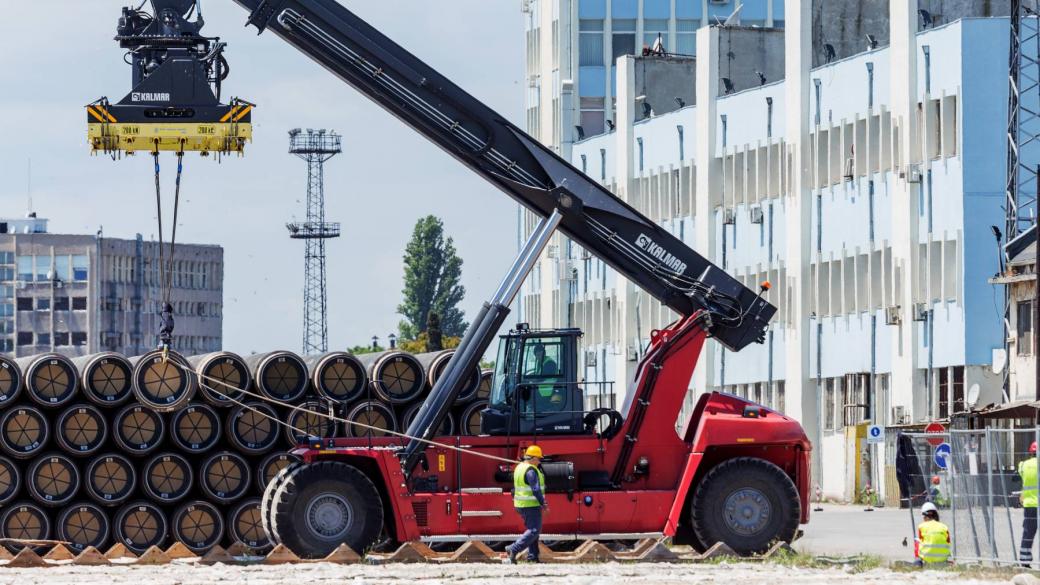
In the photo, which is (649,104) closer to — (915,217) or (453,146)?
(915,217)

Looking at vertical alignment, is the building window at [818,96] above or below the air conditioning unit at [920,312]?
above

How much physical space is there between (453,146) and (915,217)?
27.8m

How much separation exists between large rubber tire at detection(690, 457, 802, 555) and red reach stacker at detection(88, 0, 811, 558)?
22 millimetres

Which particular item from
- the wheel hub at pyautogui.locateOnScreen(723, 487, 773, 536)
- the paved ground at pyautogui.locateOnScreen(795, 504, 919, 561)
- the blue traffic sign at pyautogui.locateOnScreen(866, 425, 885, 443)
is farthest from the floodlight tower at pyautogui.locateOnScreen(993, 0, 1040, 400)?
the wheel hub at pyautogui.locateOnScreen(723, 487, 773, 536)

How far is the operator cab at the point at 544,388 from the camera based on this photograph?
3225cm

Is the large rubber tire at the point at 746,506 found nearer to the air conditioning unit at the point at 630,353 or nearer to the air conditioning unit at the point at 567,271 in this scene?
the air conditioning unit at the point at 630,353

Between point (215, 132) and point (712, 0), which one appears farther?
point (712, 0)

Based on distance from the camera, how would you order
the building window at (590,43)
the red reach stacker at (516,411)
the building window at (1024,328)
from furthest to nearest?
the building window at (590,43) → the building window at (1024,328) → the red reach stacker at (516,411)

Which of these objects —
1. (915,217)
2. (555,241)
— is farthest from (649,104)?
(915,217)

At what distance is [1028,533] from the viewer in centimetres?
2886

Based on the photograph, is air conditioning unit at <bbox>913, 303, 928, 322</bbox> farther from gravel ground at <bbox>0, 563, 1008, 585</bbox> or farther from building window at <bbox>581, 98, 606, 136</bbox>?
building window at <bbox>581, 98, 606, 136</bbox>

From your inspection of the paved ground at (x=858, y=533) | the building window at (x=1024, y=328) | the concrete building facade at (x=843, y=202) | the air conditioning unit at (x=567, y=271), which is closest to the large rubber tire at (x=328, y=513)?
the paved ground at (x=858, y=533)

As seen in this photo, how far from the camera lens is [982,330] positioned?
183 feet

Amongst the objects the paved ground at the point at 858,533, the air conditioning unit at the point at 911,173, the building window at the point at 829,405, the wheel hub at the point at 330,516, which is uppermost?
the air conditioning unit at the point at 911,173
